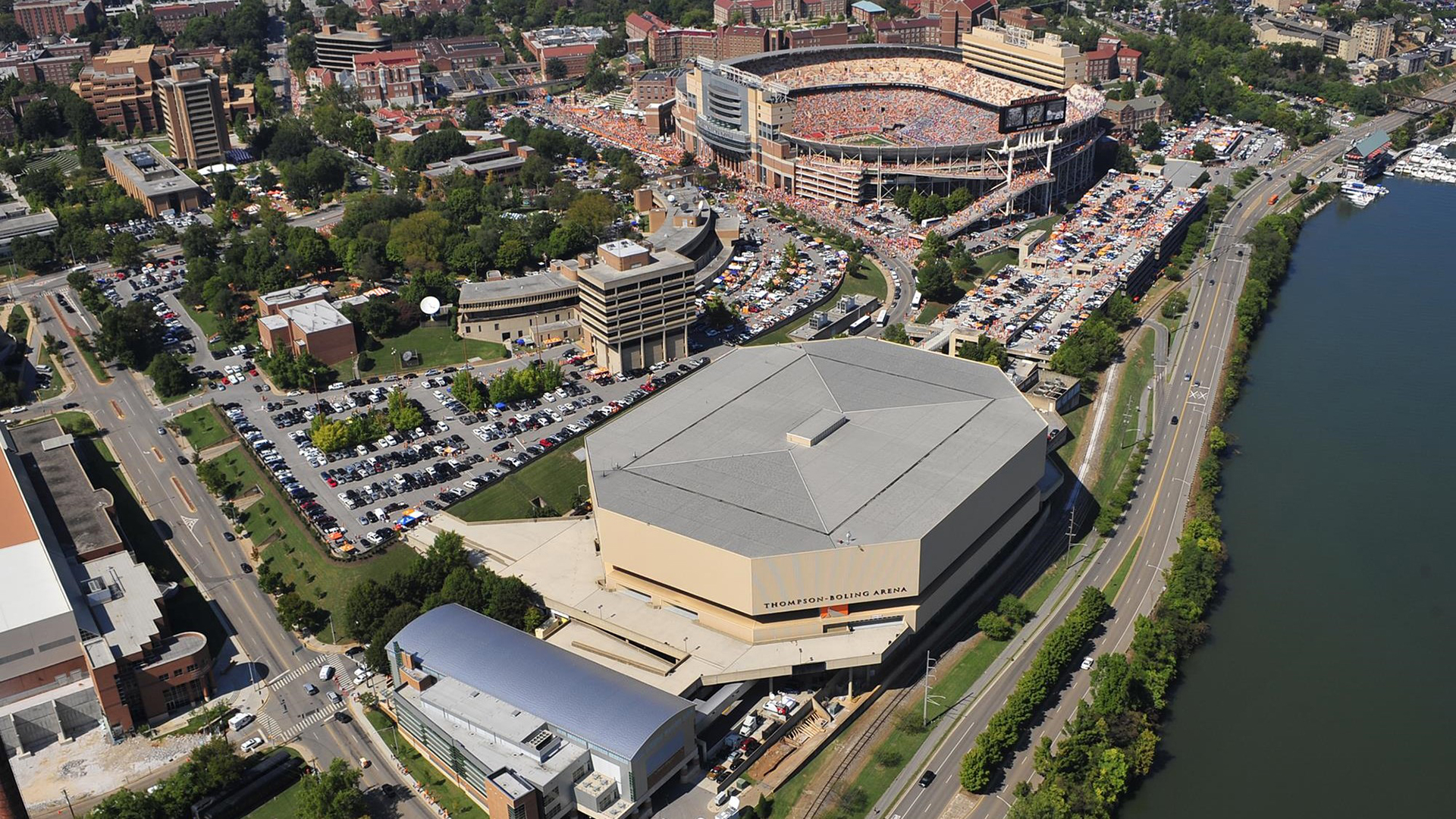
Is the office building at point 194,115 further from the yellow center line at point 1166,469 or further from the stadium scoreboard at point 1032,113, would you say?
the yellow center line at point 1166,469

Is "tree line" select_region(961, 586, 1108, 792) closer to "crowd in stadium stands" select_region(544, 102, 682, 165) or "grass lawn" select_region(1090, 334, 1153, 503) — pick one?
"grass lawn" select_region(1090, 334, 1153, 503)

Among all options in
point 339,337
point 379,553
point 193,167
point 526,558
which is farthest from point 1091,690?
point 193,167

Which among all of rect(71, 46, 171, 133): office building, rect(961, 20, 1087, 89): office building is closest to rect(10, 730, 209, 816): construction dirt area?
rect(71, 46, 171, 133): office building

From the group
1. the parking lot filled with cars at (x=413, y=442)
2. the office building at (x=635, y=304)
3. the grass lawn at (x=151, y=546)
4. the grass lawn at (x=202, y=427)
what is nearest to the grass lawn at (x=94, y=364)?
the grass lawn at (x=151, y=546)

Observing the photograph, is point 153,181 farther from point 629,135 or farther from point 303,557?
point 303,557

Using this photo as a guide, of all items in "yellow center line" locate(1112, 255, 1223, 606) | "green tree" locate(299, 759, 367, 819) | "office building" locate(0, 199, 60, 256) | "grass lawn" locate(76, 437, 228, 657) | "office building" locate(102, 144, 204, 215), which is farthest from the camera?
"office building" locate(102, 144, 204, 215)

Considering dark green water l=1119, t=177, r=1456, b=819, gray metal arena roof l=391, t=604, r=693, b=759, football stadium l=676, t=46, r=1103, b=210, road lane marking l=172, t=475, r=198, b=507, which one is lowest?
dark green water l=1119, t=177, r=1456, b=819
